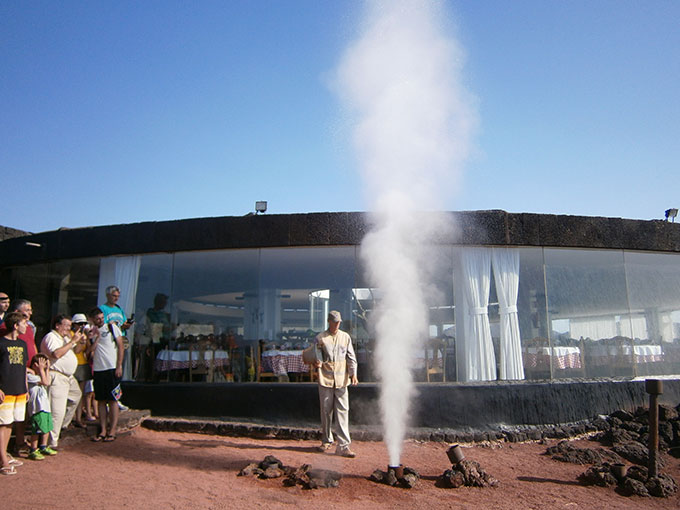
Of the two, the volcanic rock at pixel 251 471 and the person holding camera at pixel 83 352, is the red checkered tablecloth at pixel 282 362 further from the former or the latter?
the volcanic rock at pixel 251 471

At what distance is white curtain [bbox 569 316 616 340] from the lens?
9.46 meters

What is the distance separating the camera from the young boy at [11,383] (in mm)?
5512

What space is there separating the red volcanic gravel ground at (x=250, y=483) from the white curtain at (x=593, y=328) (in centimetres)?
249

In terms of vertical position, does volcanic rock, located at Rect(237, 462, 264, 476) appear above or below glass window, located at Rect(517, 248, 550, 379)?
below

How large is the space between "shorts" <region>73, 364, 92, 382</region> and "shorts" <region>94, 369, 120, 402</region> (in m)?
0.50

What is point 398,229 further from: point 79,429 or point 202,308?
point 79,429

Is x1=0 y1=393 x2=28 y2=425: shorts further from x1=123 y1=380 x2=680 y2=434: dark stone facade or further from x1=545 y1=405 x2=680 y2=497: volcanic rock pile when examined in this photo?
x1=545 y1=405 x2=680 y2=497: volcanic rock pile

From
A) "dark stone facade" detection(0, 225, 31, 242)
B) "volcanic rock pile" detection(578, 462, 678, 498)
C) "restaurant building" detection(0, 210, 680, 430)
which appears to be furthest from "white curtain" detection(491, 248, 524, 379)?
"dark stone facade" detection(0, 225, 31, 242)

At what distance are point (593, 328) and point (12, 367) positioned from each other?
894cm

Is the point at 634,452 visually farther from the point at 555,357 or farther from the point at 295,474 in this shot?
the point at 295,474

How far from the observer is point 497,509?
16.7 feet

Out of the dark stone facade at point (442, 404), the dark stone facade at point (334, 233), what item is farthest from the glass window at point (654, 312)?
the dark stone facade at point (442, 404)

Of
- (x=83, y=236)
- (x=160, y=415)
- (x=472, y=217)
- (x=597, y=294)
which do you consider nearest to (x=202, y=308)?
(x=160, y=415)

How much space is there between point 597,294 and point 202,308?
23.6 feet
